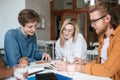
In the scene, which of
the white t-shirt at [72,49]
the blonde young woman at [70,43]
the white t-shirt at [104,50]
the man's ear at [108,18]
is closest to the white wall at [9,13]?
the blonde young woman at [70,43]

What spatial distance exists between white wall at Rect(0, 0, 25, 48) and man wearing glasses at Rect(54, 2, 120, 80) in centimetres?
396

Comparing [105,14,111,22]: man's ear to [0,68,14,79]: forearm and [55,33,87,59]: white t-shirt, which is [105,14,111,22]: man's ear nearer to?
[0,68,14,79]: forearm

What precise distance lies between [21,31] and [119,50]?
1.18 meters

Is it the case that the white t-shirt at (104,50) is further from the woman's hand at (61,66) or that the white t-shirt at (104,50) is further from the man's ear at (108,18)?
the woman's hand at (61,66)

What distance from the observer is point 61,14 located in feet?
20.0

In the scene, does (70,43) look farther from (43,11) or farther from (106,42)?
(43,11)

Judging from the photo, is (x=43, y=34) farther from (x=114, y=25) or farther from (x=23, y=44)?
(x=114, y=25)

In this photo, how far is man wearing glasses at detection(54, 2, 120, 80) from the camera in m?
1.43

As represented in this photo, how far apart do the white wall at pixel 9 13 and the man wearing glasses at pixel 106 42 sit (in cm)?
396

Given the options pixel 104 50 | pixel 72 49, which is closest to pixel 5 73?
→ pixel 104 50

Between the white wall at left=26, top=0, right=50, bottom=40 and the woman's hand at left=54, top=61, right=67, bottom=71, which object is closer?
the woman's hand at left=54, top=61, right=67, bottom=71

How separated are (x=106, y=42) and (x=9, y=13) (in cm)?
428

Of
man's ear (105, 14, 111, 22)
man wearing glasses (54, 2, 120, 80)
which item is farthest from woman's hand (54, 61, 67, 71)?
man's ear (105, 14, 111, 22)

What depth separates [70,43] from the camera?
283 centimetres
